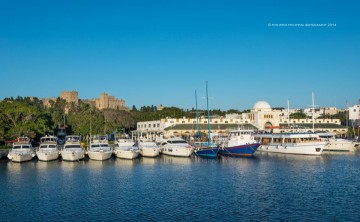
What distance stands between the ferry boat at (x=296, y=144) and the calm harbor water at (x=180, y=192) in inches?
728

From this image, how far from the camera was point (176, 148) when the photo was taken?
86.1m

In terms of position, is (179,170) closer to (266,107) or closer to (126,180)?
(126,180)

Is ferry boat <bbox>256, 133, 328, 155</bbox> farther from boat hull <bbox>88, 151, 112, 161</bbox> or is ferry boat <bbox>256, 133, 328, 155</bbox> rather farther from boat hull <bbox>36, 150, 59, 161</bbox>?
boat hull <bbox>36, 150, 59, 161</bbox>

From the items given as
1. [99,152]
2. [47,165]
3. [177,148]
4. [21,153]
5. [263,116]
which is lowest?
[47,165]

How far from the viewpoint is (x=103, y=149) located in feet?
264

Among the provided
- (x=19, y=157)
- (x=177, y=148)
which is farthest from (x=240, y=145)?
(x=19, y=157)

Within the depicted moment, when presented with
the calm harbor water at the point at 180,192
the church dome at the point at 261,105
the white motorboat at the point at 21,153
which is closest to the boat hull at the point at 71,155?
the calm harbor water at the point at 180,192

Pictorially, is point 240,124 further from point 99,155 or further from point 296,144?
point 99,155

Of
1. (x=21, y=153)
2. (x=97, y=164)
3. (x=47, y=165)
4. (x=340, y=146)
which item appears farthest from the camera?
(x=340, y=146)

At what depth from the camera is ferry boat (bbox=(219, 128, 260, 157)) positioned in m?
88.2

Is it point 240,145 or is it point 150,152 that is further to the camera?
point 240,145

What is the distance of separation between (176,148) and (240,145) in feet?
44.4

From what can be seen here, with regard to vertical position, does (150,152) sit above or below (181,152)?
above

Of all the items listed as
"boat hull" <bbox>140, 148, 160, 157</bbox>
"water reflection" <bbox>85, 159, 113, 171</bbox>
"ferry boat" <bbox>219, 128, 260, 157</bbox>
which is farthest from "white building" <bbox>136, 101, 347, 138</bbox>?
"water reflection" <bbox>85, 159, 113, 171</bbox>
